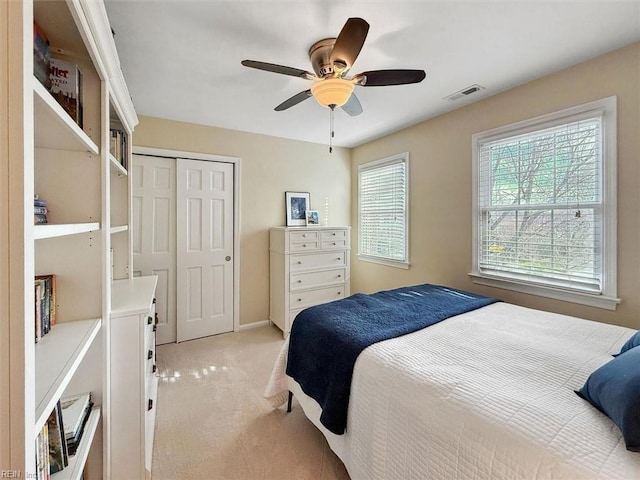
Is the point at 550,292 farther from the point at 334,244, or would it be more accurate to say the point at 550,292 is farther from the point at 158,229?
the point at 158,229

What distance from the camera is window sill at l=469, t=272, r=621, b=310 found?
6.44 ft

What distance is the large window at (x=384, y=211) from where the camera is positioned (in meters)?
3.54

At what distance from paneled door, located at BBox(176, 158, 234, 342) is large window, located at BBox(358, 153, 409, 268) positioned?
187 cm

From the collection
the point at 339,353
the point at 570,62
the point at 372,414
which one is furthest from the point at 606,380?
the point at 570,62

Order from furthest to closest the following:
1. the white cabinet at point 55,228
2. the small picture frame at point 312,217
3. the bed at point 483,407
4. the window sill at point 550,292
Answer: the small picture frame at point 312,217
the window sill at point 550,292
the bed at point 483,407
the white cabinet at point 55,228

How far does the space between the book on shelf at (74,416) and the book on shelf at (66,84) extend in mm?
1190

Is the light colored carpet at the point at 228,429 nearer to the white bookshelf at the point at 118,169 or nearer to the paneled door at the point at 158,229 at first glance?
the paneled door at the point at 158,229

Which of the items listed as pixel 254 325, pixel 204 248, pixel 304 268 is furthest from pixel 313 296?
pixel 204 248

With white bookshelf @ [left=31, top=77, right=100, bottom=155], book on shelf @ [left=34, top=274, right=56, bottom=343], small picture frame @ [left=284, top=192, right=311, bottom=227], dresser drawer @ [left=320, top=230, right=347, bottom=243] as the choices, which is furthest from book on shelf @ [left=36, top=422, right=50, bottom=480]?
small picture frame @ [left=284, top=192, right=311, bottom=227]

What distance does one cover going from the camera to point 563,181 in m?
2.15

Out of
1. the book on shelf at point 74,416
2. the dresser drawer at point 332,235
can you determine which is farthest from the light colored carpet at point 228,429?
the dresser drawer at point 332,235

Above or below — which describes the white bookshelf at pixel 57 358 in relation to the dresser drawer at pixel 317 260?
below

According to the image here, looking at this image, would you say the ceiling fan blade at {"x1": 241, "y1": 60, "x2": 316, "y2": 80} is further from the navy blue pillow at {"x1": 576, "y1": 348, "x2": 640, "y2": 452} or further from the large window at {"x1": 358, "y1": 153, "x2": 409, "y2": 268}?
the large window at {"x1": 358, "y1": 153, "x2": 409, "y2": 268}

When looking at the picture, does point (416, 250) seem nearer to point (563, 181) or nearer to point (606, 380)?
point (563, 181)
